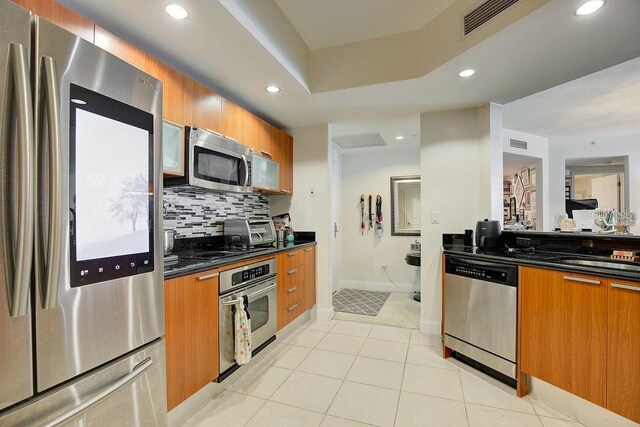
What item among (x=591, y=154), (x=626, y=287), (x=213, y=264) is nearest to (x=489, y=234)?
(x=626, y=287)

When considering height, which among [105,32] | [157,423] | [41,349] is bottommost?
[157,423]

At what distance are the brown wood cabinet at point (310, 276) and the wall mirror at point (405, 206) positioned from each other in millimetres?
1819

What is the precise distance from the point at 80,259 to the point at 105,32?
1.26 meters

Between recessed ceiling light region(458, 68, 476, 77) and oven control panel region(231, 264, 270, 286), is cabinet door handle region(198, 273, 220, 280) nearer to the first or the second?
oven control panel region(231, 264, 270, 286)

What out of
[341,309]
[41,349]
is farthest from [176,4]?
[341,309]

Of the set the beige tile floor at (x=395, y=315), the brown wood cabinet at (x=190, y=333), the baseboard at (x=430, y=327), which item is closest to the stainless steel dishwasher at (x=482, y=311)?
the baseboard at (x=430, y=327)

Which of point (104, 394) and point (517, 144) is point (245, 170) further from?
point (517, 144)

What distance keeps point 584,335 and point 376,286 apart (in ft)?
10.5

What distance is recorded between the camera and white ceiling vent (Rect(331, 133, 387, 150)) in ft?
12.9

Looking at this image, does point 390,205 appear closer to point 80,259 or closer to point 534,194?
point 534,194

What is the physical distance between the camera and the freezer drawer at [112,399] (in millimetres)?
869

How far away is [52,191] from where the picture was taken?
862 mm

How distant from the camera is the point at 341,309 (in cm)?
373

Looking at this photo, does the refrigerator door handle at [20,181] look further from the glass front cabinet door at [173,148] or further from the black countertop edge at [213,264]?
the glass front cabinet door at [173,148]
